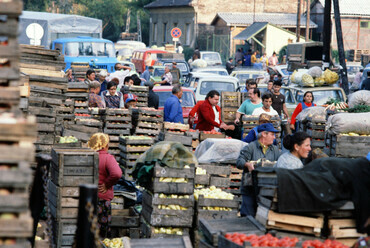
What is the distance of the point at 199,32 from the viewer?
7181 cm

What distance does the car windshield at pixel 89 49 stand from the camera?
1447 inches

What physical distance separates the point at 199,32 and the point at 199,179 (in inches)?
2391

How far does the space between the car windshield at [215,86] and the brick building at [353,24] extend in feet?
135

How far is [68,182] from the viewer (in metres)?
10.9

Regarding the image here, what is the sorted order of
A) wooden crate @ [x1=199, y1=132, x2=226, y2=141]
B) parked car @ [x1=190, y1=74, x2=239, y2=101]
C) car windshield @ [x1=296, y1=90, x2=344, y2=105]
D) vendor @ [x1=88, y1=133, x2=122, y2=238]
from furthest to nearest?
parked car @ [x1=190, y1=74, x2=239, y2=101] < car windshield @ [x1=296, y1=90, x2=344, y2=105] < wooden crate @ [x1=199, y1=132, x2=226, y2=141] < vendor @ [x1=88, y1=133, x2=122, y2=238]

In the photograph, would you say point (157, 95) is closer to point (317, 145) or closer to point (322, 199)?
point (317, 145)

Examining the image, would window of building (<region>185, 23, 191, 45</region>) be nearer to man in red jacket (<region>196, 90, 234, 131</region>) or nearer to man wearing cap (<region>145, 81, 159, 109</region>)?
man wearing cap (<region>145, 81, 159, 109</region>)

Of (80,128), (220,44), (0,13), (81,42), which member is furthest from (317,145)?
(220,44)

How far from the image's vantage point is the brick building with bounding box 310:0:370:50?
212 ft

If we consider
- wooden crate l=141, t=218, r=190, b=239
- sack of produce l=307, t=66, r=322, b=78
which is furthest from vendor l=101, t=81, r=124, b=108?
wooden crate l=141, t=218, r=190, b=239

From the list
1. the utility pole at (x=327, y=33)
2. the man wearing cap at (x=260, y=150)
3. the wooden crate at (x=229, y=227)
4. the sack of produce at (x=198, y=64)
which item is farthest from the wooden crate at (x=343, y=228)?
the sack of produce at (x=198, y=64)

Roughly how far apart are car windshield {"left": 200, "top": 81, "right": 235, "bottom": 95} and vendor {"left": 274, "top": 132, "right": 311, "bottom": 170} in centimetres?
1537

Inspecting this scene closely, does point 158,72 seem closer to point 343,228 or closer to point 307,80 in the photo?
point 307,80

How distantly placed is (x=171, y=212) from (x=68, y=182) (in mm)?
1582
